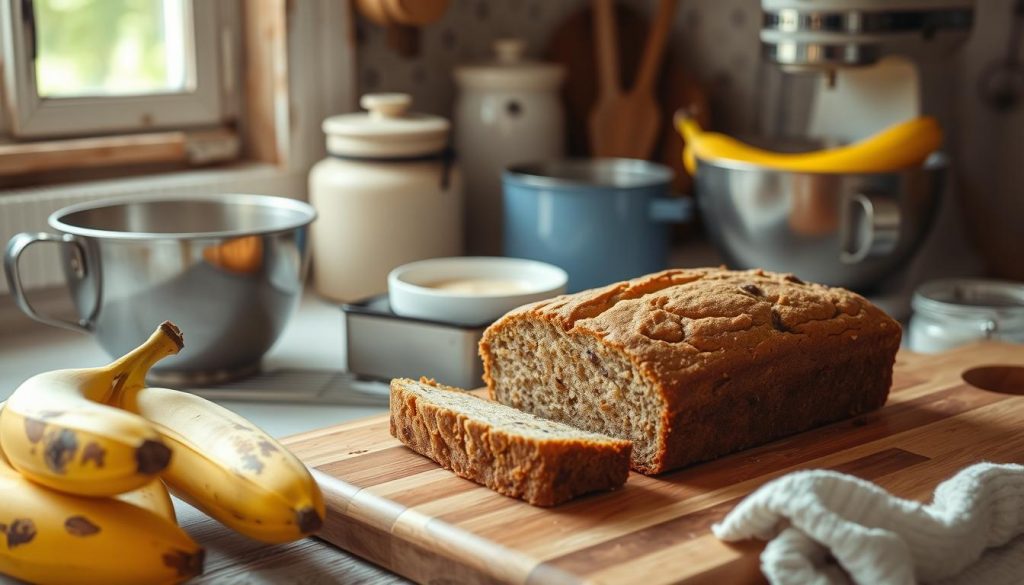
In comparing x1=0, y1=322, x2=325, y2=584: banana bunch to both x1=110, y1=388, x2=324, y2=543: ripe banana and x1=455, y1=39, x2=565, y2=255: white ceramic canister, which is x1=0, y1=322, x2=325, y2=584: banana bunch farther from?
x1=455, y1=39, x2=565, y2=255: white ceramic canister

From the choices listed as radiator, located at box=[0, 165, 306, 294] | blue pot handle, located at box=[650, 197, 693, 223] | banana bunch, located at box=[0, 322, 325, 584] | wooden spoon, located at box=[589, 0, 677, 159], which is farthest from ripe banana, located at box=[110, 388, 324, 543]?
wooden spoon, located at box=[589, 0, 677, 159]

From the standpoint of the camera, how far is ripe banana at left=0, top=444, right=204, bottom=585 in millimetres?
846

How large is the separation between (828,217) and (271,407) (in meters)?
0.77

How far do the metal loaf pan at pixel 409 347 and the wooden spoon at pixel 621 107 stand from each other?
2.74 feet

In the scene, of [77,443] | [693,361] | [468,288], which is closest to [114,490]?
[77,443]

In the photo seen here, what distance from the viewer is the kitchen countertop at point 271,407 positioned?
3.16 feet

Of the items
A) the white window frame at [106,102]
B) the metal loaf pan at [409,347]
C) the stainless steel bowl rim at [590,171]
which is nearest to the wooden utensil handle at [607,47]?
the stainless steel bowl rim at [590,171]

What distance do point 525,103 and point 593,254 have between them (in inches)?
15.6

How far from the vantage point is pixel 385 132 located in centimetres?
173

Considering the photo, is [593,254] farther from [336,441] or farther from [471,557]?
[471,557]

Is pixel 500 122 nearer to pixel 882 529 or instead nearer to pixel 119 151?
pixel 119 151

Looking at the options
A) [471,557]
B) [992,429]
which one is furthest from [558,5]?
[471,557]

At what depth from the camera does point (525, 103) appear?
2008 mm

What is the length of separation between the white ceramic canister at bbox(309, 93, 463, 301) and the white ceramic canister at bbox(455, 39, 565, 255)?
0.21 m
